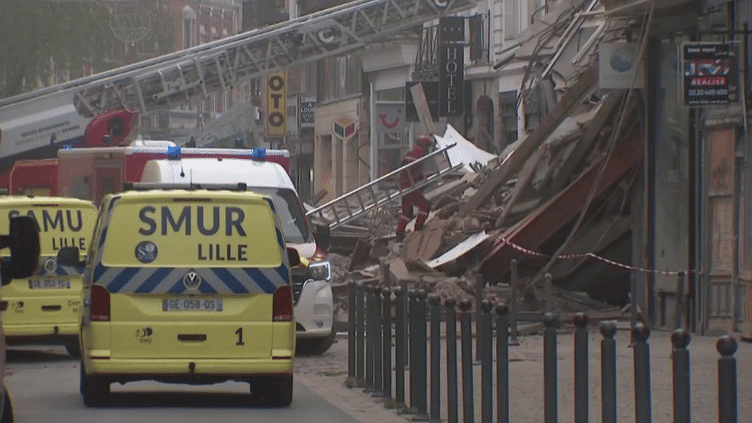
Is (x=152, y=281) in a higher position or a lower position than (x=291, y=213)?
lower

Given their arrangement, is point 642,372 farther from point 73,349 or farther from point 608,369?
point 73,349

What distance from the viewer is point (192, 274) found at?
15.1 metres

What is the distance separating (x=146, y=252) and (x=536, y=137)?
12220 mm

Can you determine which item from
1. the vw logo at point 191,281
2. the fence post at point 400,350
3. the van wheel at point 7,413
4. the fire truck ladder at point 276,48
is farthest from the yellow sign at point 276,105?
the van wheel at point 7,413

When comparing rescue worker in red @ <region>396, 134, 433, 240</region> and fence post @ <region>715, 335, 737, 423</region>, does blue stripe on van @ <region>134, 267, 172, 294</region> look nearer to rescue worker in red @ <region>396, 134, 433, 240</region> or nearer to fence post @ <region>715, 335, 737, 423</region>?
fence post @ <region>715, 335, 737, 423</region>

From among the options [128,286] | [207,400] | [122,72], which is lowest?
[207,400]

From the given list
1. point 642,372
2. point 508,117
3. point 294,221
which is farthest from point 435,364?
point 508,117

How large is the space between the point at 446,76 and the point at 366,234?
49.5 feet

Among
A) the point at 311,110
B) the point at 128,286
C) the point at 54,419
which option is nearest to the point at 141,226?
the point at 128,286

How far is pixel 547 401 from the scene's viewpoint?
11336mm

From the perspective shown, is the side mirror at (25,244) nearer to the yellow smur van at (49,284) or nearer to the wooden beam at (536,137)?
the yellow smur van at (49,284)

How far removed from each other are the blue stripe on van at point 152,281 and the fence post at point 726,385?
24.0ft

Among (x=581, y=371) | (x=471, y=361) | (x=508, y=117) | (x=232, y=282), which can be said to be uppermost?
(x=508, y=117)

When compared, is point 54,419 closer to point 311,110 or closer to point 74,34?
point 74,34
